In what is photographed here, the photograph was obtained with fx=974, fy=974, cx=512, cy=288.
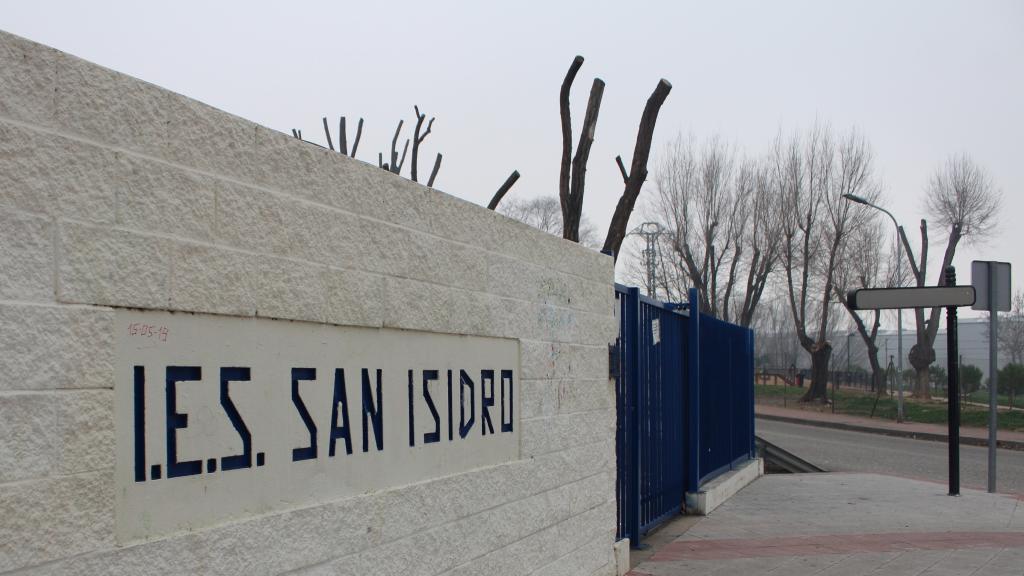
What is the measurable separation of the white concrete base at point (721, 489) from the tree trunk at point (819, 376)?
25.4 meters

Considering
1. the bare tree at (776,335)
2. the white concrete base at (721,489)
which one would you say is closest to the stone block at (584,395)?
the white concrete base at (721,489)

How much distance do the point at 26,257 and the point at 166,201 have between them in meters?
0.48

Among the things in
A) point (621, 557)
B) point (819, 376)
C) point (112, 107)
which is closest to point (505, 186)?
point (621, 557)

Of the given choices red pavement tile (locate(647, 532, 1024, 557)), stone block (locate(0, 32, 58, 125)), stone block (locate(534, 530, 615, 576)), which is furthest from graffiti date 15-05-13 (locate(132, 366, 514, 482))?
red pavement tile (locate(647, 532, 1024, 557))

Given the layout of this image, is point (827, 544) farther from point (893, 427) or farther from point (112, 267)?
point (893, 427)

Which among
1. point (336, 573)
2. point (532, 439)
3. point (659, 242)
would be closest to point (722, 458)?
point (532, 439)

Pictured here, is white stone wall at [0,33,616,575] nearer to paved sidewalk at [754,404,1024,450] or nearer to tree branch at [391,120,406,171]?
tree branch at [391,120,406,171]

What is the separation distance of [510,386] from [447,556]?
3.16 feet

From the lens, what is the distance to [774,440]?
72.3 ft

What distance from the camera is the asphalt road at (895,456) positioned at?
1525 cm

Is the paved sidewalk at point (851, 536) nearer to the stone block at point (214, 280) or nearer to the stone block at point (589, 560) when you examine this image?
the stone block at point (589, 560)

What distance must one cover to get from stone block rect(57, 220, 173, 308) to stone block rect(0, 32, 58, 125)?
28 cm

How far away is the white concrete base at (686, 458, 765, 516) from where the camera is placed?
9.07 meters

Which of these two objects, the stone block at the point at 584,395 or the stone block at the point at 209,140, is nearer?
the stone block at the point at 209,140
